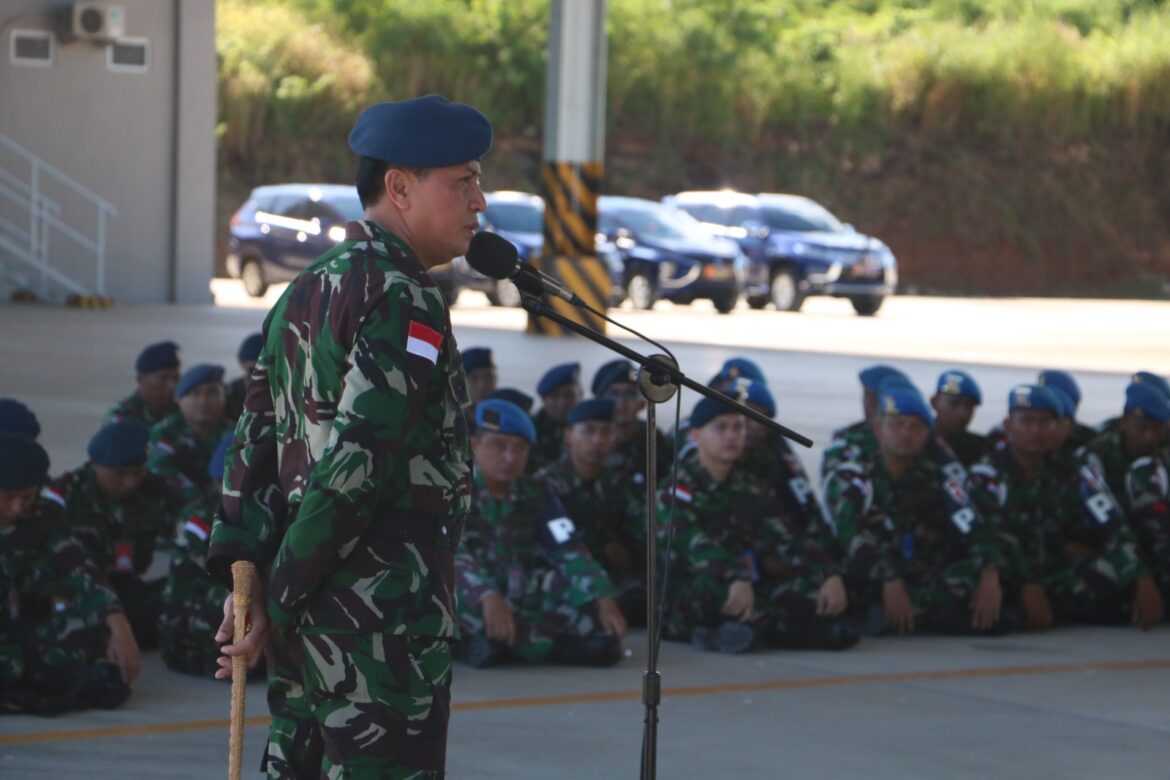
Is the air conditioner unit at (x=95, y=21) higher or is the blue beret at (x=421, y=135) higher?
the air conditioner unit at (x=95, y=21)

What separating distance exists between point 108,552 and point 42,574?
1.06 m

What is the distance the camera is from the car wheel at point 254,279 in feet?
99.6

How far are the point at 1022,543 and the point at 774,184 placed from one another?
120 feet

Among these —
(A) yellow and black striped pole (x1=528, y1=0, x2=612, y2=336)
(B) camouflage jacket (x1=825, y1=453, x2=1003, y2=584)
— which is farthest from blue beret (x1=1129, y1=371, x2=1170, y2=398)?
(A) yellow and black striped pole (x1=528, y1=0, x2=612, y2=336)

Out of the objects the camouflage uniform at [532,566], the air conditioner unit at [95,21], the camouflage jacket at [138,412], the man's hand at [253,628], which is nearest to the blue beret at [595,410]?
the camouflage uniform at [532,566]

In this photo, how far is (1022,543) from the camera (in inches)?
360

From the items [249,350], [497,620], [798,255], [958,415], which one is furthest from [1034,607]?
[798,255]

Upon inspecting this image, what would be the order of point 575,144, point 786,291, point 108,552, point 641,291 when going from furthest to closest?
point 786,291, point 641,291, point 575,144, point 108,552

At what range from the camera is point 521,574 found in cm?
796

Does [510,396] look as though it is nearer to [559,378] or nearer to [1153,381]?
[559,378]

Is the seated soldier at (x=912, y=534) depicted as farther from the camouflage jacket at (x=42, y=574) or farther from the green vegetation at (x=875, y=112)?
the green vegetation at (x=875, y=112)

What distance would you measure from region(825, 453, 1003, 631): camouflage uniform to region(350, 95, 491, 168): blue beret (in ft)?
17.3

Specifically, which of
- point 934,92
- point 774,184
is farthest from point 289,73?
point 934,92

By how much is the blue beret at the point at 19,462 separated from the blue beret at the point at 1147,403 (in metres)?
5.16
